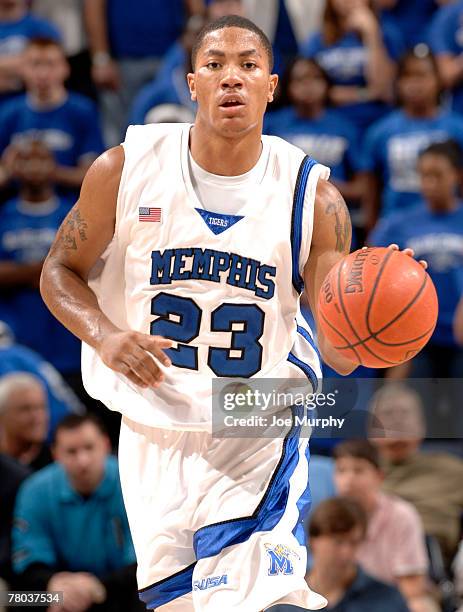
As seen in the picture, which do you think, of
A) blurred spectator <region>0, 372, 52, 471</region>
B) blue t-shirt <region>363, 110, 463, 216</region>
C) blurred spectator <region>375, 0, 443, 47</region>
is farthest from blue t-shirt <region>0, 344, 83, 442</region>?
blurred spectator <region>375, 0, 443, 47</region>

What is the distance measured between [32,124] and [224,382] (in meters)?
5.14

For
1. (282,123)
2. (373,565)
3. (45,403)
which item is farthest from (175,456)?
(282,123)

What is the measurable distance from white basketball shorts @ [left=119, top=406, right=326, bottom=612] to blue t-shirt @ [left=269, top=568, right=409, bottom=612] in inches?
64.0

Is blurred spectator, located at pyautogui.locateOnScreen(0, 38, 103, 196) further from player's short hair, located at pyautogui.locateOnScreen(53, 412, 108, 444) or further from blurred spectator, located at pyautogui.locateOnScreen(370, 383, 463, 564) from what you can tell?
blurred spectator, located at pyautogui.locateOnScreen(370, 383, 463, 564)

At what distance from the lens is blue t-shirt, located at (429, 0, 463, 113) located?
8.98 m

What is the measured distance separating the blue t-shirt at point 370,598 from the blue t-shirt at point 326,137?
350 centimetres

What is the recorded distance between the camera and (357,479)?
20.3ft

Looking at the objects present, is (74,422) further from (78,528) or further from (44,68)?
(44,68)

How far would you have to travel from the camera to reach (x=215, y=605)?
12.7 feet

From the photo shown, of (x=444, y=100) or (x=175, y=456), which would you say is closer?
(x=175, y=456)

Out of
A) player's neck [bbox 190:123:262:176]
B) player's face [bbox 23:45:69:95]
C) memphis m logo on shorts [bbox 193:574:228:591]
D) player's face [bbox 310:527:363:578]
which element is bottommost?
player's face [bbox 310:527:363:578]

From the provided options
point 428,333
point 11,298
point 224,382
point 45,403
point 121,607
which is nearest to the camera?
point 428,333

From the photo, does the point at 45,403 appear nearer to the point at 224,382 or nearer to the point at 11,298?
the point at 11,298

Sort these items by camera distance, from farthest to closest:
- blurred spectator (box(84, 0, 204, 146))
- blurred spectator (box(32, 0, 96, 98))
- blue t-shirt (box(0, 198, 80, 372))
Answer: blurred spectator (box(32, 0, 96, 98)), blurred spectator (box(84, 0, 204, 146)), blue t-shirt (box(0, 198, 80, 372))
